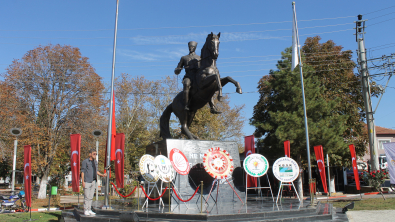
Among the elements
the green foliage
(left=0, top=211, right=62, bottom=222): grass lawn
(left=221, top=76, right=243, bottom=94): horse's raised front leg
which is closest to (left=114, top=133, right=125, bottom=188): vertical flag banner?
(left=0, top=211, right=62, bottom=222): grass lawn

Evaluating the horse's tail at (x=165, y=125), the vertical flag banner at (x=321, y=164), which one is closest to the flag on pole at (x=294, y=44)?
the vertical flag banner at (x=321, y=164)

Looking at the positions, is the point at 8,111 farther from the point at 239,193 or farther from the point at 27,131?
the point at 239,193

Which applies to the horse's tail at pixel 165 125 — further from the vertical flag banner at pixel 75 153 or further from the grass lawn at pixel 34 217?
the grass lawn at pixel 34 217

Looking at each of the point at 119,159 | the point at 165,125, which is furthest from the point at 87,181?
the point at 165,125

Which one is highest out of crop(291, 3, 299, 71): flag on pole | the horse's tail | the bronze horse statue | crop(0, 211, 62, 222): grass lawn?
crop(291, 3, 299, 71): flag on pole

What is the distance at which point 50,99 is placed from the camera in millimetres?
24344

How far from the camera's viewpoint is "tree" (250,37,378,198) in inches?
878

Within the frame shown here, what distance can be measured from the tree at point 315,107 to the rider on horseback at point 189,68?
491 inches

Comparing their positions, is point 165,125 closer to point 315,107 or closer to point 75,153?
point 75,153

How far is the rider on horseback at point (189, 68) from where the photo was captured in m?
11.2

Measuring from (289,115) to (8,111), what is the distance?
67.6ft

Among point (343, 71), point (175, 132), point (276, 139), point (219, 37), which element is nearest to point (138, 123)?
point (175, 132)

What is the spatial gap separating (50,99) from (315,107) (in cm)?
2029

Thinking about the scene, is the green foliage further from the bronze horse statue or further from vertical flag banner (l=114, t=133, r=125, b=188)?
vertical flag banner (l=114, t=133, r=125, b=188)
